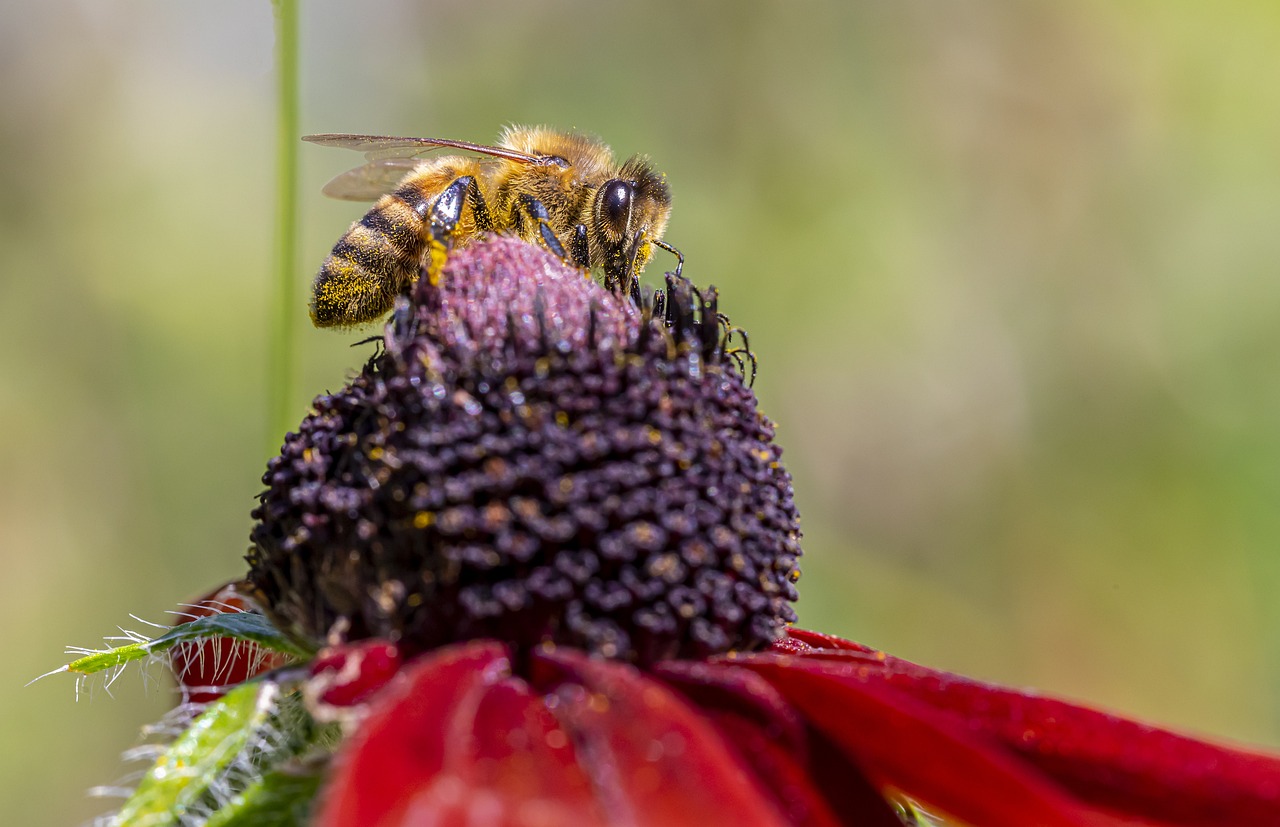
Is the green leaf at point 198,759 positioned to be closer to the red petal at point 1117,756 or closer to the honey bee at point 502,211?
the red petal at point 1117,756

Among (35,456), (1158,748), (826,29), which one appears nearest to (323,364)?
(35,456)

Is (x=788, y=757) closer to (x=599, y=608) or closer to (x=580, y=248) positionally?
(x=599, y=608)

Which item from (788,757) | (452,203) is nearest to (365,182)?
(452,203)

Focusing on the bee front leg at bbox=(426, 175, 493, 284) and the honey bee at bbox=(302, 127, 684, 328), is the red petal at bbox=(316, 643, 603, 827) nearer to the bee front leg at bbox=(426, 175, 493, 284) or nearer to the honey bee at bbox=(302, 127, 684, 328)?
the bee front leg at bbox=(426, 175, 493, 284)

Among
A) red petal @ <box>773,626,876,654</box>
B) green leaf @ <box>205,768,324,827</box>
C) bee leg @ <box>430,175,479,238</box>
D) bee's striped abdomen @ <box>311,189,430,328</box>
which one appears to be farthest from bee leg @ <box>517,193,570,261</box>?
green leaf @ <box>205,768,324,827</box>

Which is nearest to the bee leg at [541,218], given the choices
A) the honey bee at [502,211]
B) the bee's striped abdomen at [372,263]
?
the honey bee at [502,211]

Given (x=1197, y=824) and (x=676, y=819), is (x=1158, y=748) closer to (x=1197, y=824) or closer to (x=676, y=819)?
(x=1197, y=824)
